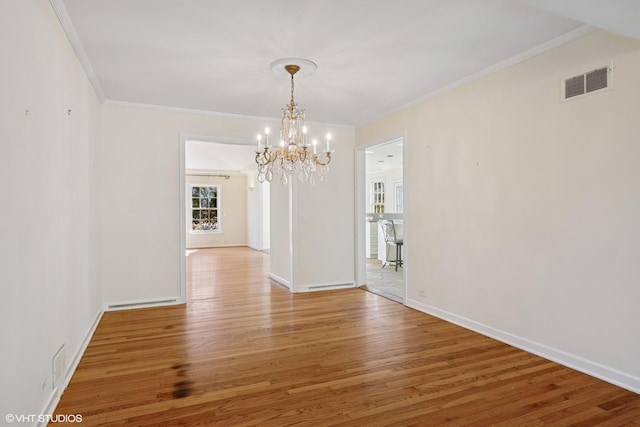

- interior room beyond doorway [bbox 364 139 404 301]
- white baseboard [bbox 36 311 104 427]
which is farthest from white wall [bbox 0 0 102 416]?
interior room beyond doorway [bbox 364 139 404 301]

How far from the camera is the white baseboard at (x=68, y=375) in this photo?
214 centimetres

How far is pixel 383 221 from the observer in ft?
25.5

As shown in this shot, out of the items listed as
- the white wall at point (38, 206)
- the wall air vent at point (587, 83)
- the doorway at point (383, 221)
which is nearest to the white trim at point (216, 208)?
the doorway at point (383, 221)

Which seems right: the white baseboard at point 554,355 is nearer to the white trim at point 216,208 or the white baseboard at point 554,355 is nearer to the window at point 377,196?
the window at point 377,196

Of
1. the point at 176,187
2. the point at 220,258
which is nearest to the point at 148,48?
the point at 176,187

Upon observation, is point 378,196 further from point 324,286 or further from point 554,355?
point 554,355

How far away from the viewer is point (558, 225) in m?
2.94

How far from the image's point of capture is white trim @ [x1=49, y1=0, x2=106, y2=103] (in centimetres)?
239

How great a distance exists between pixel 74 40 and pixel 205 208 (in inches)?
370

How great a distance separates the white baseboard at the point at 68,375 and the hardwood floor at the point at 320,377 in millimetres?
53

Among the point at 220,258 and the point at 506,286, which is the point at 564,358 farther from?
the point at 220,258

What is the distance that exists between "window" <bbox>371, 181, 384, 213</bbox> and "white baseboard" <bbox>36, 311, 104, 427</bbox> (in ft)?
28.0

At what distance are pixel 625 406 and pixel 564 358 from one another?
607mm

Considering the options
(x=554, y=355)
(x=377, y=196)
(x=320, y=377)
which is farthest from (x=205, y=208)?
(x=554, y=355)
